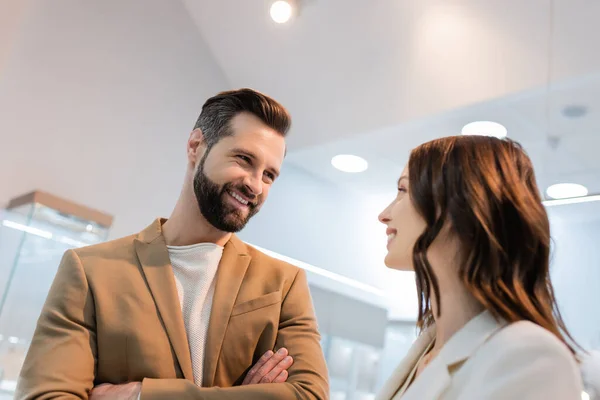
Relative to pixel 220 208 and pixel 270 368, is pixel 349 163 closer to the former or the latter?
pixel 220 208

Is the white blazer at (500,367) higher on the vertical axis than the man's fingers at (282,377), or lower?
higher

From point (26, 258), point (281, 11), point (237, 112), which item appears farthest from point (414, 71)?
point (26, 258)

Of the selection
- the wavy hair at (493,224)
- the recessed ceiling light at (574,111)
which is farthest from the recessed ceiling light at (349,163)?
the wavy hair at (493,224)

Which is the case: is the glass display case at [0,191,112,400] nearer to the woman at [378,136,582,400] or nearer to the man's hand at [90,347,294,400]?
the man's hand at [90,347,294,400]

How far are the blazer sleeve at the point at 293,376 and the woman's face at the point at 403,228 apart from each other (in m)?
0.47

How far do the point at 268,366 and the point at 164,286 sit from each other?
34 centimetres

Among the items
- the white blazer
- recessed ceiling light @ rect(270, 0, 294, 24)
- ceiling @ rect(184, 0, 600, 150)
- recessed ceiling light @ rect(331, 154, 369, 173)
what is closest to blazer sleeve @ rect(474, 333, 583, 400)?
the white blazer

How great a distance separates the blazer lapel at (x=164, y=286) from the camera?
1663mm

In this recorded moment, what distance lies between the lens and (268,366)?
1676mm

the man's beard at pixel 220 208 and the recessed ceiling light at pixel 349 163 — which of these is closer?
the man's beard at pixel 220 208

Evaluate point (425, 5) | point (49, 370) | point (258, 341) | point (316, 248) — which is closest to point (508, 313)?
point (258, 341)

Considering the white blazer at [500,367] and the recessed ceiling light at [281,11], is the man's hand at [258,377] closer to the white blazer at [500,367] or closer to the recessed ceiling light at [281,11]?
the white blazer at [500,367]

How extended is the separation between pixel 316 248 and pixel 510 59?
2.14m

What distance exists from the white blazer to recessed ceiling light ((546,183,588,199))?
214 centimetres
